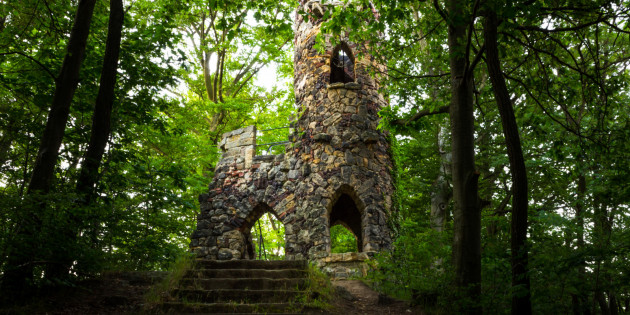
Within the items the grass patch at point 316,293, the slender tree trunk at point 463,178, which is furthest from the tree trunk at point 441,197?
the slender tree trunk at point 463,178

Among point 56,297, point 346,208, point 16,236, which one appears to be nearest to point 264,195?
point 346,208

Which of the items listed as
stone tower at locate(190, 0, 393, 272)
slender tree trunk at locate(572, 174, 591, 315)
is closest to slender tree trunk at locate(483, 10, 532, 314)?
slender tree trunk at locate(572, 174, 591, 315)

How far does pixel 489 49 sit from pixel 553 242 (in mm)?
2241

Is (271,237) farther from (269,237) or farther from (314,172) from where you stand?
(314,172)

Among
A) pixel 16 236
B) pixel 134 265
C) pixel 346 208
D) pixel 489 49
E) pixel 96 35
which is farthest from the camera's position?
pixel 346 208

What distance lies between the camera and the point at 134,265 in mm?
6605

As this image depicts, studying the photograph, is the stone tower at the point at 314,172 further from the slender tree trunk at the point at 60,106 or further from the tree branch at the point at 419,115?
the slender tree trunk at the point at 60,106

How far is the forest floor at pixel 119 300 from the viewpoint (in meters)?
4.59

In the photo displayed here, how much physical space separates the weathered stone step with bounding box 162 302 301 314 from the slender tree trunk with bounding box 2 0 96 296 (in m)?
1.50

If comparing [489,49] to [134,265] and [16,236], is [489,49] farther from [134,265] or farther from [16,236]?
[134,265]

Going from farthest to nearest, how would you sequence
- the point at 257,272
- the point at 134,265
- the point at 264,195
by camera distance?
the point at 264,195, the point at 134,265, the point at 257,272

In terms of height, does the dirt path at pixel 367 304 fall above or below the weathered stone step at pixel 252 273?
below

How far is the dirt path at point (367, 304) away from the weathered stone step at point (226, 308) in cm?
66

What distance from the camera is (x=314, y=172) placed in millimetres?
9469
